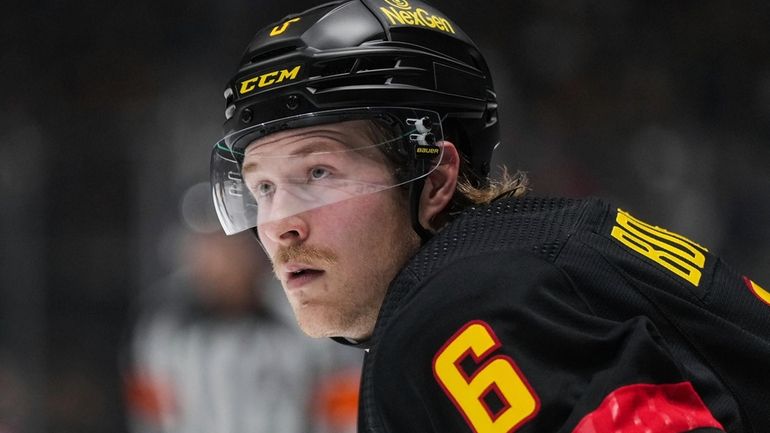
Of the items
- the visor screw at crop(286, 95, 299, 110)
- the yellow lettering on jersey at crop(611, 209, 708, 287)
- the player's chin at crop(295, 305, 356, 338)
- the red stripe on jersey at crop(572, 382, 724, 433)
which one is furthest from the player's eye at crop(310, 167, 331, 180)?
the red stripe on jersey at crop(572, 382, 724, 433)

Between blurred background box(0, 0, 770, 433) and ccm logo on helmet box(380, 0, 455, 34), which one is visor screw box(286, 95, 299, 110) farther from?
blurred background box(0, 0, 770, 433)

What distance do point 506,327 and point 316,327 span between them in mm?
530

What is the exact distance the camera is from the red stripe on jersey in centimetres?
110

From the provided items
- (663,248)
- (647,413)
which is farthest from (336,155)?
(647,413)

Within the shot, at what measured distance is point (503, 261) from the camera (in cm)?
127

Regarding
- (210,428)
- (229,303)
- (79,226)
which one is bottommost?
(210,428)

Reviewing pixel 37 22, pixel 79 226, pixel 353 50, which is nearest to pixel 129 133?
pixel 79 226

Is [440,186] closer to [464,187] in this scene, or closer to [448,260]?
[464,187]

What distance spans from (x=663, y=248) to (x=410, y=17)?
599mm

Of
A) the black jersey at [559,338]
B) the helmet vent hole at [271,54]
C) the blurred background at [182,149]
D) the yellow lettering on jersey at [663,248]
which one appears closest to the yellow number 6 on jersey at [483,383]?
the black jersey at [559,338]

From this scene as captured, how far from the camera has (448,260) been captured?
1329 mm

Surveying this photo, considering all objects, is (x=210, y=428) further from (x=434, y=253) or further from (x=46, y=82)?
(x=434, y=253)

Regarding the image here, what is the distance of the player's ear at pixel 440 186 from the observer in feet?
5.65

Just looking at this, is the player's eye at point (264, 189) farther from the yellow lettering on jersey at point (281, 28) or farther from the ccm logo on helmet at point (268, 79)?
the yellow lettering on jersey at point (281, 28)
